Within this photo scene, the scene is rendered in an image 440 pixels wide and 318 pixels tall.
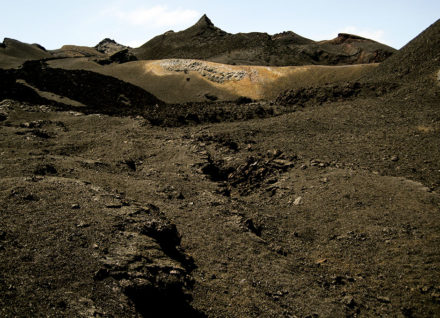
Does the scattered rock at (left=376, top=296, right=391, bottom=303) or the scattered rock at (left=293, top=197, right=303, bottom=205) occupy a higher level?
the scattered rock at (left=293, top=197, right=303, bottom=205)

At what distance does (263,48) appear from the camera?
50.3 m

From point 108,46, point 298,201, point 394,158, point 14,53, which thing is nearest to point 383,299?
point 298,201

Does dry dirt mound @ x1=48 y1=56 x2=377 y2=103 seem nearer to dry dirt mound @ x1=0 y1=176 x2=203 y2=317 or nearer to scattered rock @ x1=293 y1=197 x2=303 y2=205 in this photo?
scattered rock @ x1=293 y1=197 x2=303 y2=205

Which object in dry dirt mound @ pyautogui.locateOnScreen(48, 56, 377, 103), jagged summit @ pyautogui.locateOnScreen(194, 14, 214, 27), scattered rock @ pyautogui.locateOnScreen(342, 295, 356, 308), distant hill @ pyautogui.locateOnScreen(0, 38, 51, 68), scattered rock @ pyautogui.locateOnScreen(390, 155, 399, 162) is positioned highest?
jagged summit @ pyautogui.locateOnScreen(194, 14, 214, 27)

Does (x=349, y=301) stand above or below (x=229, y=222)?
below

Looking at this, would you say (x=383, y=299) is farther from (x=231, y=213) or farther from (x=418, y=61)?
(x=418, y=61)

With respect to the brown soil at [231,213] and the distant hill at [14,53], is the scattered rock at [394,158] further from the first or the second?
the distant hill at [14,53]

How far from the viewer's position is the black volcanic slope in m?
49.1

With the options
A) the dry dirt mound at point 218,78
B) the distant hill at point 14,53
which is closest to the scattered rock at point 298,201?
the dry dirt mound at point 218,78

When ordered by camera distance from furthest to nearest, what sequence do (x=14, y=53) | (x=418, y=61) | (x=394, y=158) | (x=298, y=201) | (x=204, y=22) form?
(x=204, y=22) < (x=14, y=53) < (x=418, y=61) < (x=394, y=158) < (x=298, y=201)

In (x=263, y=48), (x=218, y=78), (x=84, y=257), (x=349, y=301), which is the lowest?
(x=349, y=301)

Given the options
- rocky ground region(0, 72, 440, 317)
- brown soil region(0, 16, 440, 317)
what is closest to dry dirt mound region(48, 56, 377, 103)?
brown soil region(0, 16, 440, 317)

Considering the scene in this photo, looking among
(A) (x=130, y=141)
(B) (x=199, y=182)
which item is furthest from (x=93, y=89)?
(B) (x=199, y=182)

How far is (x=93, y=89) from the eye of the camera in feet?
101
